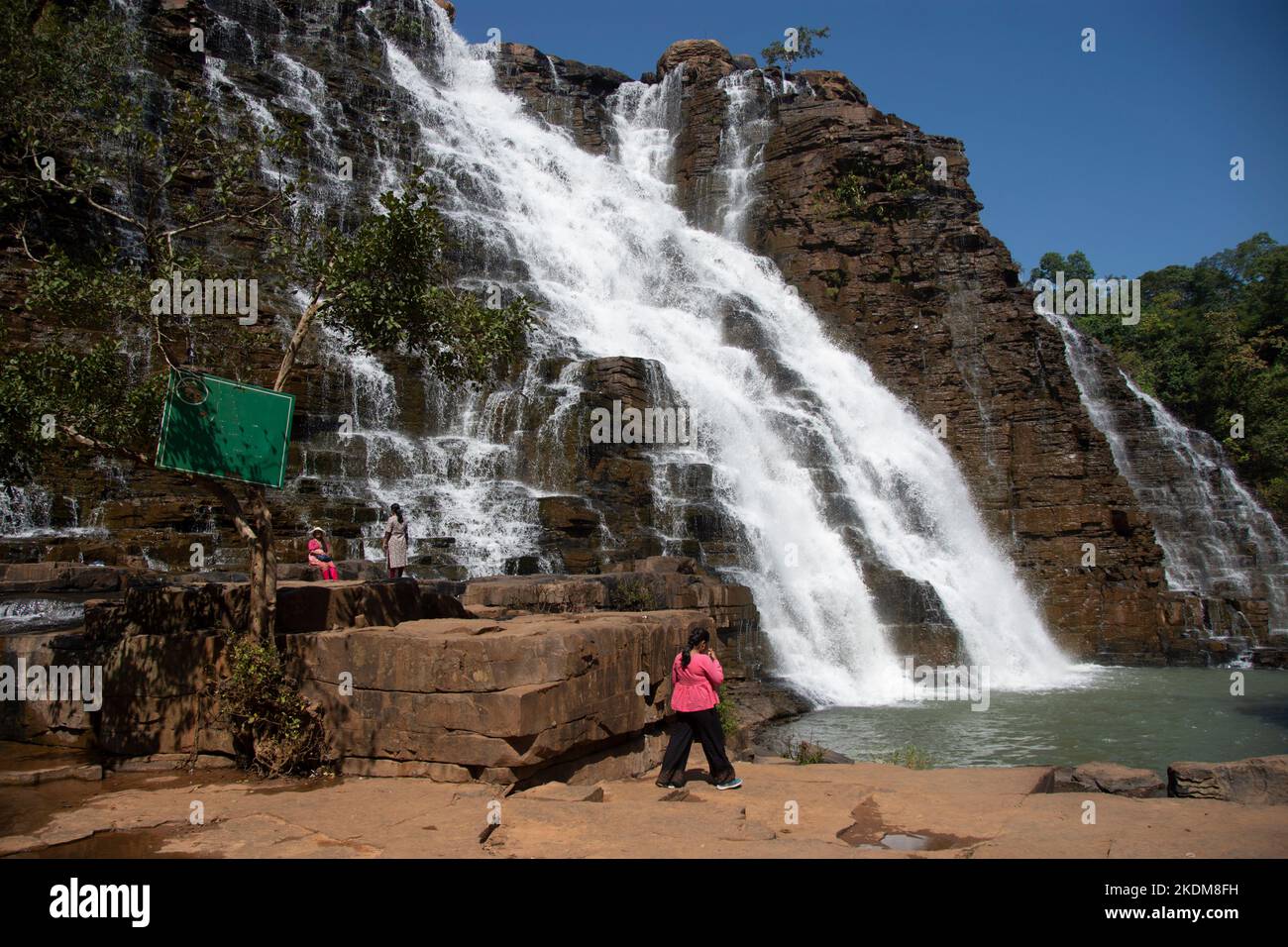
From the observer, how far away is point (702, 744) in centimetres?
834

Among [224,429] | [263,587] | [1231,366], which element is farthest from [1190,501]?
[224,429]

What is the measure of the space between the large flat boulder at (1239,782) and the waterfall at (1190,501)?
23388 millimetres

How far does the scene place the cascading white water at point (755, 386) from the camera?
21062 mm

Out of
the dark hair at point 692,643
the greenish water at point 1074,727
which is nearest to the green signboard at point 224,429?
the dark hair at point 692,643

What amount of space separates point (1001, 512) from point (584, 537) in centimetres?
1644

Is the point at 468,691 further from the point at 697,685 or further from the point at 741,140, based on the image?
the point at 741,140


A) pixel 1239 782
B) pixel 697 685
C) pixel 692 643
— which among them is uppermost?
pixel 692 643

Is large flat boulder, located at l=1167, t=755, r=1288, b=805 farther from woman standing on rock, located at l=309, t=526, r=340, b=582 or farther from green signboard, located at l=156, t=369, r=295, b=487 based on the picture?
Result: woman standing on rock, located at l=309, t=526, r=340, b=582

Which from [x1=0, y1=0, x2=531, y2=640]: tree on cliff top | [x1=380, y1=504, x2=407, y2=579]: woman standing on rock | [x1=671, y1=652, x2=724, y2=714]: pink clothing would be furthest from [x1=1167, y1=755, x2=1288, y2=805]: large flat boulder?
[x1=380, y1=504, x2=407, y2=579]: woman standing on rock

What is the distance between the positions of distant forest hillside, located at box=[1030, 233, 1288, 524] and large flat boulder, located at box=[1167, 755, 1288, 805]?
2943cm

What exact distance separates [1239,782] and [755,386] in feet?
71.2

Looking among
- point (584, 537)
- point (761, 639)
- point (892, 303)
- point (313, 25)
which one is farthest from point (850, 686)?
point (313, 25)

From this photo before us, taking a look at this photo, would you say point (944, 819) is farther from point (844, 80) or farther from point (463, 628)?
point (844, 80)

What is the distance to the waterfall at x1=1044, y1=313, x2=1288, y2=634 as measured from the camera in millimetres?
31156
